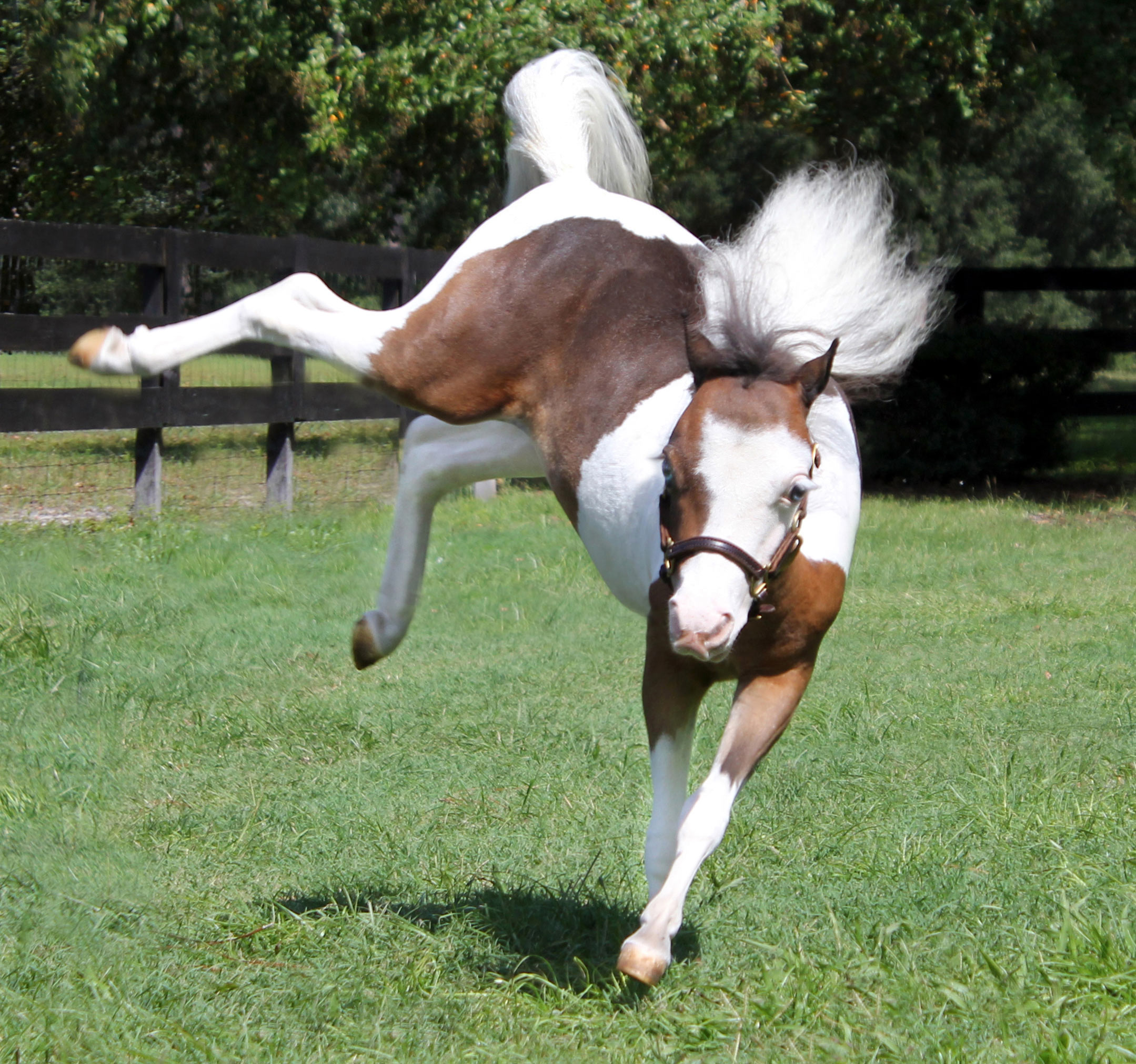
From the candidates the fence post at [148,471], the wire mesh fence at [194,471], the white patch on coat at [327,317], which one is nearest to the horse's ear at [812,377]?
the white patch on coat at [327,317]

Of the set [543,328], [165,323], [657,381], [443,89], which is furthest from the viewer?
[443,89]

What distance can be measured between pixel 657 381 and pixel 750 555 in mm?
870

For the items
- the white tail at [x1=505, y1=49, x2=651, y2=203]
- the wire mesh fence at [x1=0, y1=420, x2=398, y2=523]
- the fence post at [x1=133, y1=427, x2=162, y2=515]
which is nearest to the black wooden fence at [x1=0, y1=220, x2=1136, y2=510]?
the fence post at [x1=133, y1=427, x2=162, y2=515]

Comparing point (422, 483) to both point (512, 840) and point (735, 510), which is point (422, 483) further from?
point (735, 510)

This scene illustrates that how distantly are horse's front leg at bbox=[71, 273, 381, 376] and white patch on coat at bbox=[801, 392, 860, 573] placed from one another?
1.34 m

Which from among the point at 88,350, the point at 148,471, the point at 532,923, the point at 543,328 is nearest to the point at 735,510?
the point at 543,328

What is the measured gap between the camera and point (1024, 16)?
11.1m

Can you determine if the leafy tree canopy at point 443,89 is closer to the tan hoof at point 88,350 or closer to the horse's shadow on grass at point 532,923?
the tan hoof at point 88,350

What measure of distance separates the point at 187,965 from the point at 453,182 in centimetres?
1100

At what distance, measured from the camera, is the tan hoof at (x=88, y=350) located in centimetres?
356

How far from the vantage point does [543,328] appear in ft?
11.7

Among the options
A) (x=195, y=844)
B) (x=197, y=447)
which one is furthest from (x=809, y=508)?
(x=197, y=447)

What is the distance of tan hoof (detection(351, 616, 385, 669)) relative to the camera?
3855 millimetres

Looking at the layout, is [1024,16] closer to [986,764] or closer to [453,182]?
[453,182]
